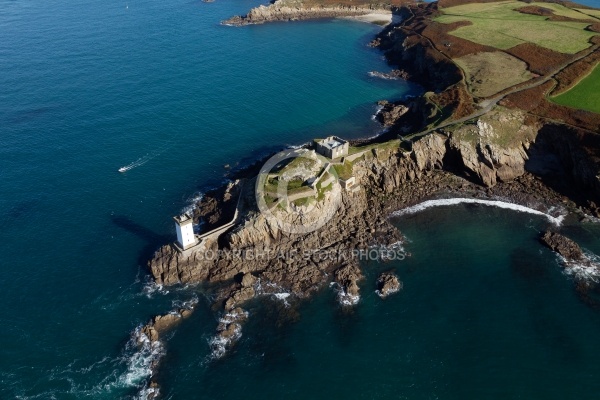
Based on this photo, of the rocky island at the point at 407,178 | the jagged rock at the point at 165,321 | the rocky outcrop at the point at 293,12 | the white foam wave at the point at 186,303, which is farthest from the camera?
the rocky outcrop at the point at 293,12

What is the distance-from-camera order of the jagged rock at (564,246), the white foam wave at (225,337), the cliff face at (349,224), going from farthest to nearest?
the jagged rock at (564,246) → the cliff face at (349,224) → the white foam wave at (225,337)

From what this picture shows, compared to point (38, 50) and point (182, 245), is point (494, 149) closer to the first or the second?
point (182, 245)

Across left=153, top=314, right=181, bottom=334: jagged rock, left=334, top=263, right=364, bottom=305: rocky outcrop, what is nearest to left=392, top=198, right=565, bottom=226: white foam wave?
left=334, top=263, right=364, bottom=305: rocky outcrop

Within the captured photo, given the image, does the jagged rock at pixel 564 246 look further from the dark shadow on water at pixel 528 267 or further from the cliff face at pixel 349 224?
the cliff face at pixel 349 224

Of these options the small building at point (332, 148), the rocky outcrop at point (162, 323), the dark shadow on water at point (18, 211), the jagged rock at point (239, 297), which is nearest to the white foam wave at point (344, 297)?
the jagged rock at point (239, 297)

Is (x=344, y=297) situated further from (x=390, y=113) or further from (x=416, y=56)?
(x=416, y=56)

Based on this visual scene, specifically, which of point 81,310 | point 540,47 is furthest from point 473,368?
point 540,47
